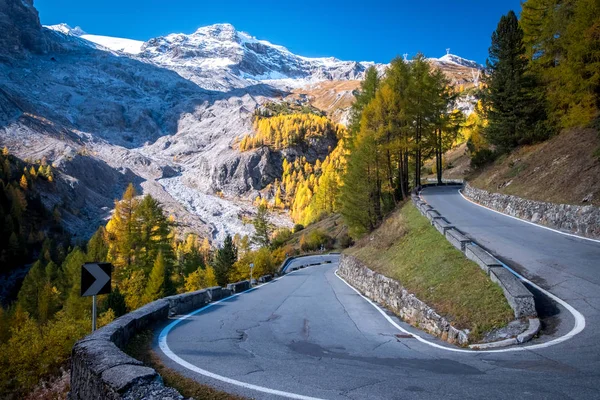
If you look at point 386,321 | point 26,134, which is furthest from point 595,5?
point 26,134

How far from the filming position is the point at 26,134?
154375mm

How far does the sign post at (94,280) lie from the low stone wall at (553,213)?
52.0 ft

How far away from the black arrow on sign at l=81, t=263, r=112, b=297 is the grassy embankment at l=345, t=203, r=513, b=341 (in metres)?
7.72

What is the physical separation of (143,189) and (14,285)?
9536 centimetres

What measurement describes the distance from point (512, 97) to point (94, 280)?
92.1 feet

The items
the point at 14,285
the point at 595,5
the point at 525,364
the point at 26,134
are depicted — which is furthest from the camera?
the point at 26,134

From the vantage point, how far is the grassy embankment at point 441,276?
8.02 metres

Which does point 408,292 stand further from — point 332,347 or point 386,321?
point 332,347

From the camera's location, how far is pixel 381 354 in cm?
697

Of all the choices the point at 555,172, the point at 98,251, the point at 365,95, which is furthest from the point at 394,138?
the point at 98,251

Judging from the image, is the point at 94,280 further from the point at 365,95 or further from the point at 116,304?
the point at 365,95

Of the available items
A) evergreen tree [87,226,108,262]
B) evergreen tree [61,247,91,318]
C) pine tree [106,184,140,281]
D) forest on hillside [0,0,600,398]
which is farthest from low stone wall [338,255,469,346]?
evergreen tree [87,226,108,262]

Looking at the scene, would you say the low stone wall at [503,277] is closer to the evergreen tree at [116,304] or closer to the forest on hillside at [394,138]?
the forest on hillside at [394,138]

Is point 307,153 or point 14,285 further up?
point 307,153
